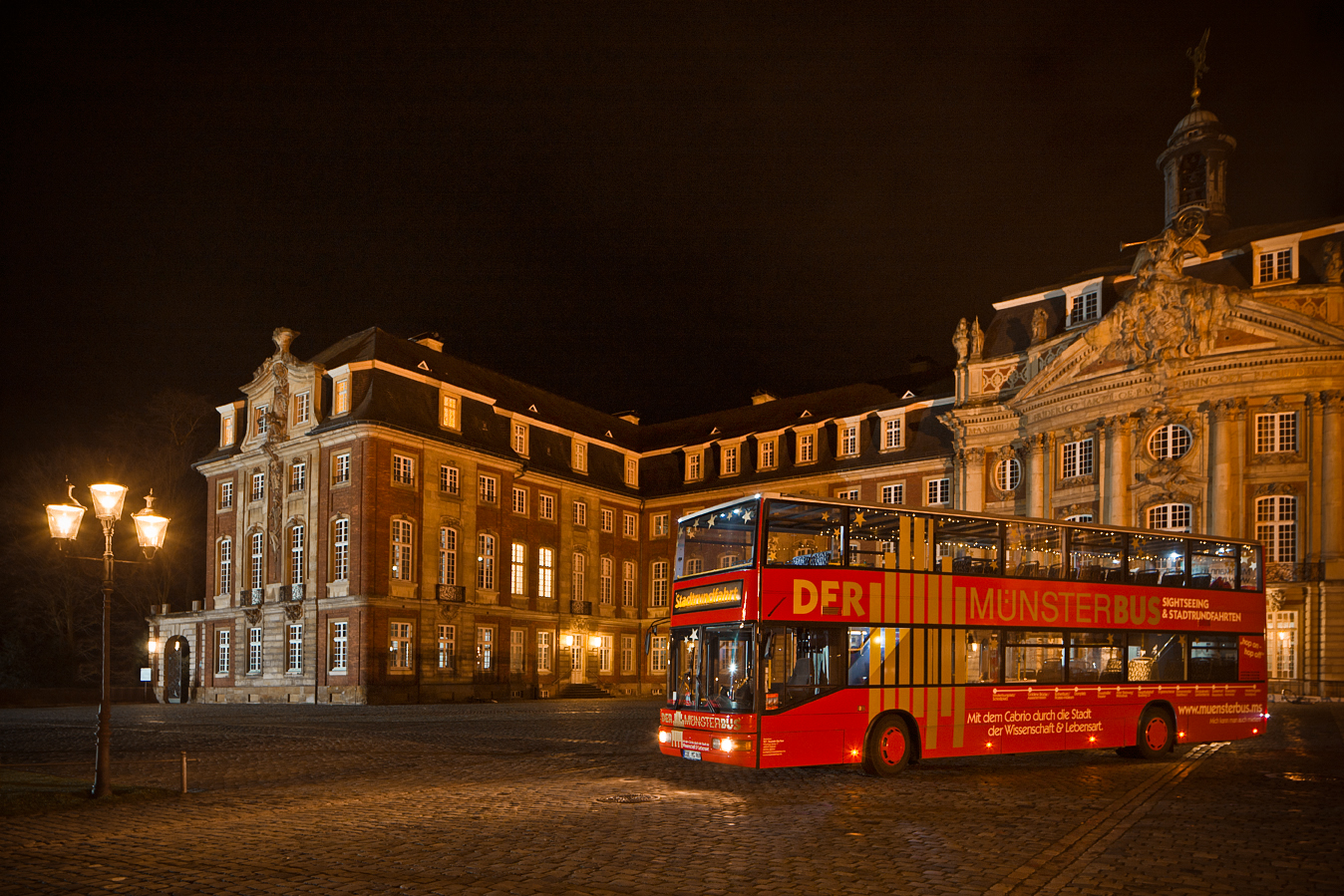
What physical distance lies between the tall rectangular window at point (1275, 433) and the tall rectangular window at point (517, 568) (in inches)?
1304

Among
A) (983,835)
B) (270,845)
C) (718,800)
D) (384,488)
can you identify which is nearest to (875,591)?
(718,800)

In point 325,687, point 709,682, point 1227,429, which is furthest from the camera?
point 325,687

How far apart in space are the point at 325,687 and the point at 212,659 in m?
9.65

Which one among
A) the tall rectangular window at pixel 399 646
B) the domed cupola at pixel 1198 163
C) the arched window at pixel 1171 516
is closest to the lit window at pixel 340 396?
the tall rectangular window at pixel 399 646

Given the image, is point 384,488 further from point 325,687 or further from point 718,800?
point 718,800

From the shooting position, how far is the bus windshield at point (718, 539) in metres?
16.1

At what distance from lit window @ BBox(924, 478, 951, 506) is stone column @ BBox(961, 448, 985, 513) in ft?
7.68

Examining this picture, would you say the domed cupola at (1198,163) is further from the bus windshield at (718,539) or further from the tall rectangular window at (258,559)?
the tall rectangular window at (258,559)

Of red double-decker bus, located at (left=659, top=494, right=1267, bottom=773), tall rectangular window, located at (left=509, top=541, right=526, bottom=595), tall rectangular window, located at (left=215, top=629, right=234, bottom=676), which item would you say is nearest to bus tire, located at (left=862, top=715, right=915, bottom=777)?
red double-decker bus, located at (left=659, top=494, right=1267, bottom=773)

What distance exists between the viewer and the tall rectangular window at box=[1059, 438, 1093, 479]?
147ft

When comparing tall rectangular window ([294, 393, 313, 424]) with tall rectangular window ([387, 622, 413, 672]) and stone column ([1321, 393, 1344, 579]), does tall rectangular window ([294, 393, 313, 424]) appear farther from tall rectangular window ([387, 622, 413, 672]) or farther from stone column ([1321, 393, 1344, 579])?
stone column ([1321, 393, 1344, 579])

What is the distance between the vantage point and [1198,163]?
49.9m

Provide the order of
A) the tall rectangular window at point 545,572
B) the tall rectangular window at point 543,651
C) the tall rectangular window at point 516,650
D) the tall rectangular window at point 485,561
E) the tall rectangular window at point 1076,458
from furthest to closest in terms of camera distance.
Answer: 1. the tall rectangular window at point 545,572
2. the tall rectangular window at point 543,651
3. the tall rectangular window at point 516,650
4. the tall rectangular window at point 485,561
5. the tall rectangular window at point 1076,458

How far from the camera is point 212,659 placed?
5156 cm
